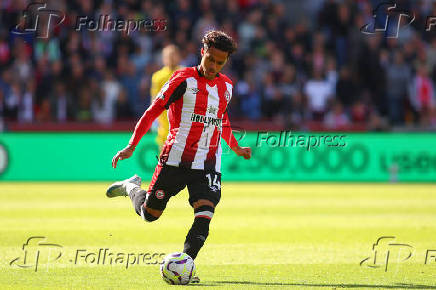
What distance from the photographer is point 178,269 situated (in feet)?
22.7

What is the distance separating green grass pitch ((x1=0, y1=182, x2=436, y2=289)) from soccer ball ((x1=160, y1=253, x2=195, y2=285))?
0.13m

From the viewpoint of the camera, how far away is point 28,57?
20.7m

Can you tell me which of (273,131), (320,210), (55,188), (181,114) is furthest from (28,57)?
(181,114)

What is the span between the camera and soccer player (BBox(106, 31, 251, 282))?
743cm

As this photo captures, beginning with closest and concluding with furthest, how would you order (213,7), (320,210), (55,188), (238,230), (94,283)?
1. (94,283)
2. (238,230)
3. (320,210)
4. (55,188)
5. (213,7)

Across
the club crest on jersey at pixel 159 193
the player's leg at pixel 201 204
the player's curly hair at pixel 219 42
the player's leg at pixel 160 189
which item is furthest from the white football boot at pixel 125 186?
the player's curly hair at pixel 219 42

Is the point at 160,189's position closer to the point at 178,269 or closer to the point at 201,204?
the point at 201,204

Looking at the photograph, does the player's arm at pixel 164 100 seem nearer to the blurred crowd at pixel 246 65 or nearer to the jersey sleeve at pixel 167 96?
the jersey sleeve at pixel 167 96

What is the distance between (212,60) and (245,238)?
3.54 m

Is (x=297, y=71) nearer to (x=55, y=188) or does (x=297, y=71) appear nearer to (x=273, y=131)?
(x=273, y=131)

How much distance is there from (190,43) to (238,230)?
1083 centimetres

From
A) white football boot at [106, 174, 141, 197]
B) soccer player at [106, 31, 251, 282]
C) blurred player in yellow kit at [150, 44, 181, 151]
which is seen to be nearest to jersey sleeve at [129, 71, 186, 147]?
soccer player at [106, 31, 251, 282]

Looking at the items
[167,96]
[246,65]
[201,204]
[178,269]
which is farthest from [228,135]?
[246,65]

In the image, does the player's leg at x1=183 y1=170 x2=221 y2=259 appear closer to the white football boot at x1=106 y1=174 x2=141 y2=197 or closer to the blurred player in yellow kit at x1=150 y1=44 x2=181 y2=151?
the white football boot at x1=106 y1=174 x2=141 y2=197
